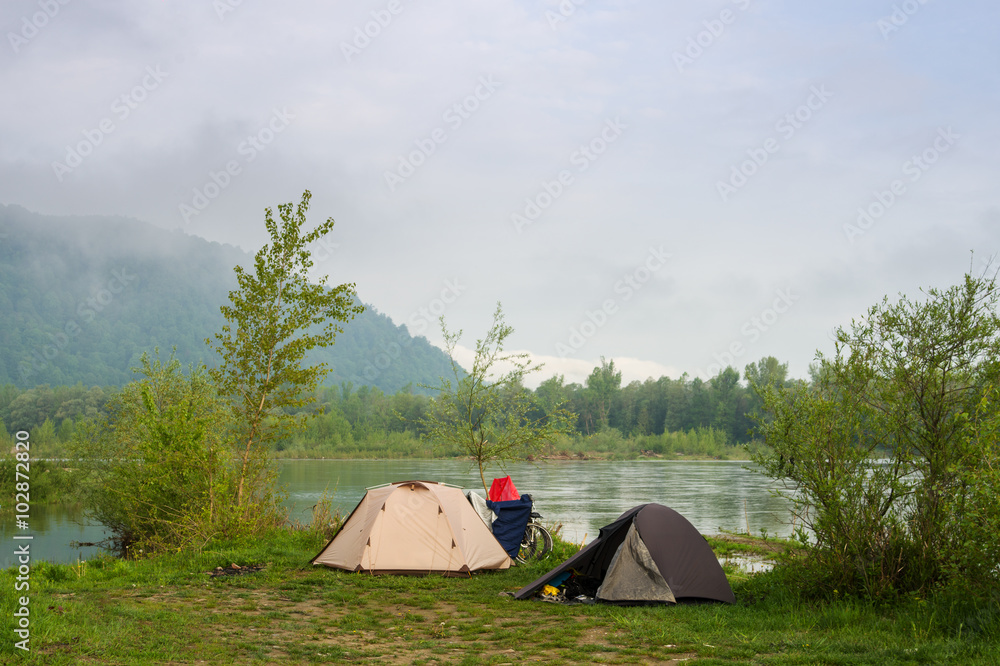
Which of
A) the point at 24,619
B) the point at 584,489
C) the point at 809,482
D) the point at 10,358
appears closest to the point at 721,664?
the point at 809,482

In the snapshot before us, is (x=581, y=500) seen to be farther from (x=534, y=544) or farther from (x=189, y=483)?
(x=189, y=483)

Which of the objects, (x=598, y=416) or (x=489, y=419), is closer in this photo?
(x=489, y=419)

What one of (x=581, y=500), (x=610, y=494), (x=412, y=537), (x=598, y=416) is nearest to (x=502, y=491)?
(x=412, y=537)

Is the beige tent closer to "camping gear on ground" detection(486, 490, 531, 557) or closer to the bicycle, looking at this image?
"camping gear on ground" detection(486, 490, 531, 557)

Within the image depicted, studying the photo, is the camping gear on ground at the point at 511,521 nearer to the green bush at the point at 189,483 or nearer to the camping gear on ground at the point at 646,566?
the camping gear on ground at the point at 646,566

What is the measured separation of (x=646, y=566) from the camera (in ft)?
28.2

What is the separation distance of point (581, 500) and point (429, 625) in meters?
23.7

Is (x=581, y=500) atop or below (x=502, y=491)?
below

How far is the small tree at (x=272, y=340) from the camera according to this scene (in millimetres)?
13172

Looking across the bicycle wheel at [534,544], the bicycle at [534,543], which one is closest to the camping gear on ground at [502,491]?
the bicycle at [534,543]

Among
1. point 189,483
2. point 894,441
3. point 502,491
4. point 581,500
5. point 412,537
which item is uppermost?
point 894,441

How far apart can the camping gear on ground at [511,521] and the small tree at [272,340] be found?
4.15 metres

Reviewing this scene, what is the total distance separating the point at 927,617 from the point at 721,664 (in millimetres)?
2359

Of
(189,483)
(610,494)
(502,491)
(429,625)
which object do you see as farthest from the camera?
(610,494)
